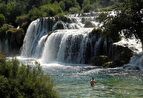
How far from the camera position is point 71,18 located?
86.2 meters

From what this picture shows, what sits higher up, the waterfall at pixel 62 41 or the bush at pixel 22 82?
the waterfall at pixel 62 41

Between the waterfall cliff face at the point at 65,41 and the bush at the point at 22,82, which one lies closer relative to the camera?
the bush at the point at 22,82

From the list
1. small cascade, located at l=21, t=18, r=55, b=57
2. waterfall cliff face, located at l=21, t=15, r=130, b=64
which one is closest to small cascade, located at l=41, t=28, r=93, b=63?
waterfall cliff face, located at l=21, t=15, r=130, b=64

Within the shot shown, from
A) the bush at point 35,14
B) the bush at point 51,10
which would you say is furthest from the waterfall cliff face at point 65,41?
the bush at point 51,10

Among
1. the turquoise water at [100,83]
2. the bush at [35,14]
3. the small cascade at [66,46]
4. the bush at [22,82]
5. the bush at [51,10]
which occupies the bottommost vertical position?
the turquoise water at [100,83]

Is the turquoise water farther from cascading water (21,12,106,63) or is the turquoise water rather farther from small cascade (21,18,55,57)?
small cascade (21,18,55,57)

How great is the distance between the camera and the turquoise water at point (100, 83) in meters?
37.9

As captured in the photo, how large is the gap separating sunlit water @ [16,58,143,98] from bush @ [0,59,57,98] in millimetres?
13869

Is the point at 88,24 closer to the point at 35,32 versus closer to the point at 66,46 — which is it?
the point at 35,32

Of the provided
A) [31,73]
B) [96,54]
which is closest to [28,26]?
[96,54]

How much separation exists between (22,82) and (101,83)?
23.2 meters

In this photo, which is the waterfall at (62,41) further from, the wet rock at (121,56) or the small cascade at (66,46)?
the wet rock at (121,56)

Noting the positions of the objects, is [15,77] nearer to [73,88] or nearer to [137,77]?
[73,88]

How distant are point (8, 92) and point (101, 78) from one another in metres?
27.2
